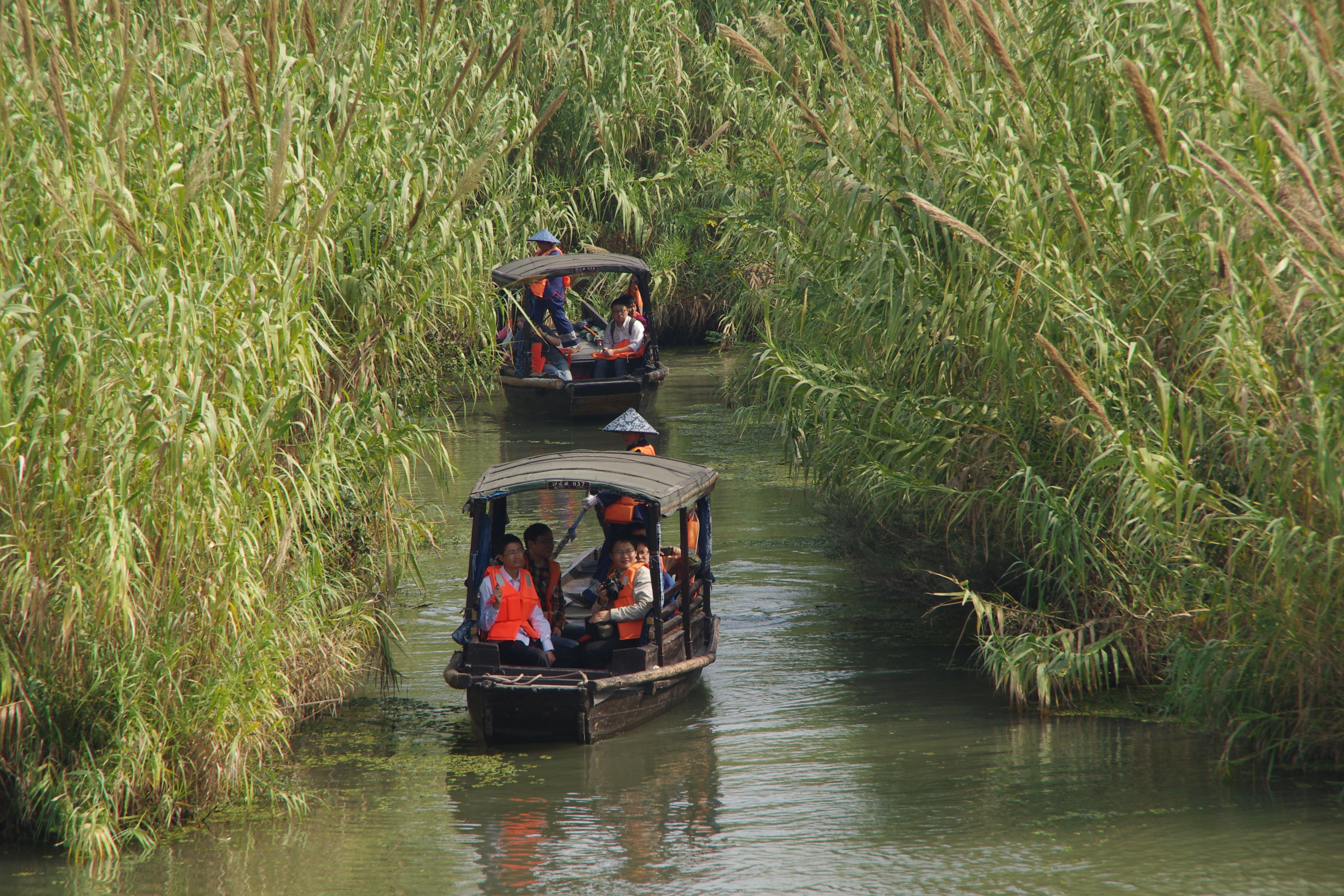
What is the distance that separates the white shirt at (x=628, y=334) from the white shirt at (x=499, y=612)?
33.3 ft

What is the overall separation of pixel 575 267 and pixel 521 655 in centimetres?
937

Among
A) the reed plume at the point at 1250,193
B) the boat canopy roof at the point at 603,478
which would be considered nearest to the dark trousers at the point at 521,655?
the boat canopy roof at the point at 603,478

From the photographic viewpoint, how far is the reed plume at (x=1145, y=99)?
6.64 meters

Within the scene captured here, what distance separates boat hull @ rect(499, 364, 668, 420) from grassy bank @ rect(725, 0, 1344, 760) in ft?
26.0

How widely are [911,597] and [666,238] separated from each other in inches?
472

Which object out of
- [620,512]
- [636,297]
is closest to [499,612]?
[620,512]

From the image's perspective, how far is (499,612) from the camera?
8.78 metres

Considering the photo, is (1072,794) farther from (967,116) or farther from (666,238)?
(666,238)

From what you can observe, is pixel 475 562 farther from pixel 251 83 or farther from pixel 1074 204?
pixel 1074 204

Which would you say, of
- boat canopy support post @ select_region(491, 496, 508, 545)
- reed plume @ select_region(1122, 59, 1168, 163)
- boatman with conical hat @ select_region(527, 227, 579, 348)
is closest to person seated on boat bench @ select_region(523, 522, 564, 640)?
boat canopy support post @ select_region(491, 496, 508, 545)

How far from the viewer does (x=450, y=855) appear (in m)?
6.95

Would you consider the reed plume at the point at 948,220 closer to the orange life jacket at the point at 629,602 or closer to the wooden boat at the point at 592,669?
the wooden boat at the point at 592,669

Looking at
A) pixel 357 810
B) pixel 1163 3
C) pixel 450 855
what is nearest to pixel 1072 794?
pixel 450 855

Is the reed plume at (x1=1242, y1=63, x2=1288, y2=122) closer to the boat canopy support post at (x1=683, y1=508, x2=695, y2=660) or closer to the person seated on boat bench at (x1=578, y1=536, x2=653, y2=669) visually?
the boat canopy support post at (x1=683, y1=508, x2=695, y2=660)
